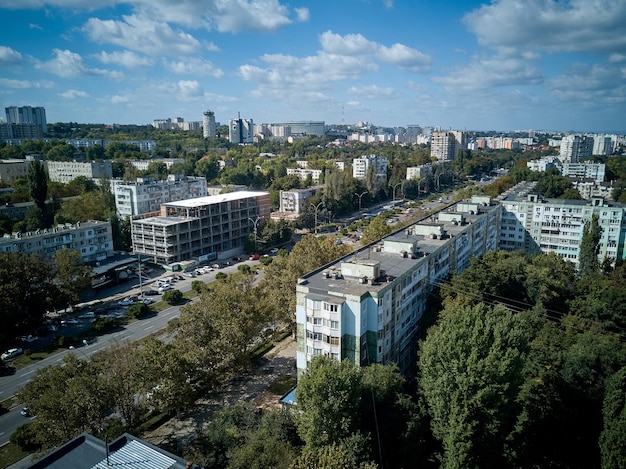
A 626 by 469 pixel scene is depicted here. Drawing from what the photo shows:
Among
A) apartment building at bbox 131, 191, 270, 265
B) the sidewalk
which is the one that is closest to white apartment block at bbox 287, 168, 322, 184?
apartment building at bbox 131, 191, 270, 265

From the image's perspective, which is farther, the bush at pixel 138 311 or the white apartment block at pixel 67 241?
the white apartment block at pixel 67 241

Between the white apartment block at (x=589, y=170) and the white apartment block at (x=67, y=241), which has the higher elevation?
the white apartment block at (x=589, y=170)

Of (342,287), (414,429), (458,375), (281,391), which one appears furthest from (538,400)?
(281,391)

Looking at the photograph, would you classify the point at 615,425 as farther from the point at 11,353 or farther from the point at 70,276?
the point at 70,276

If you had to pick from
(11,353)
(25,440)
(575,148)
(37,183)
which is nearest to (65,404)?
(25,440)

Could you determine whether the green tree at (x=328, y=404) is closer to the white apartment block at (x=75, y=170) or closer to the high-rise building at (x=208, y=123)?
the white apartment block at (x=75, y=170)

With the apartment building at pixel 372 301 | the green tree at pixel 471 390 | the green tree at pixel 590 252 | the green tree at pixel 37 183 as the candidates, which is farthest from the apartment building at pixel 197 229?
the green tree at pixel 590 252

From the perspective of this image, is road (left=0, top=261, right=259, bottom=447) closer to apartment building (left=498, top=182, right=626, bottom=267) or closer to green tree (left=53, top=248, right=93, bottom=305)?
green tree (left=53, top=248, right=93, bottom=305)
